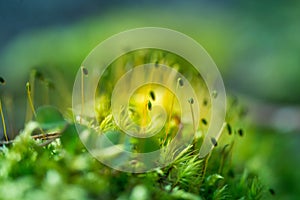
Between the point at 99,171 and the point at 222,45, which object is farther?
the point at 222,45

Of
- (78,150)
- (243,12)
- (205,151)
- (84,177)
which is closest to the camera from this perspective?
(84,177)

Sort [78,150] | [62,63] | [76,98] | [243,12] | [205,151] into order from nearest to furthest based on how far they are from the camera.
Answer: [78,150]
[205,151]
[76,98]
[62,63]
[243,12]

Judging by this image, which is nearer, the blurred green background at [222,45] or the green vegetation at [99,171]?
the green vegetation at [99,171]

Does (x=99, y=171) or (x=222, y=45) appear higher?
(x=222, y=45)

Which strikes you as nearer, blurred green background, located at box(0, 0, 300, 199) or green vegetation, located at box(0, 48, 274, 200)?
green vegetation, located at box(0, 48, 274, 200)

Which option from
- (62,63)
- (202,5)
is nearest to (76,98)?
(62,63)

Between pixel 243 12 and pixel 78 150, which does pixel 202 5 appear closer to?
pixel 243 12

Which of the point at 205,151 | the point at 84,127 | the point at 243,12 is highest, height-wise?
the point at 243,12

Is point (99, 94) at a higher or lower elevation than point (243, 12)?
lower
